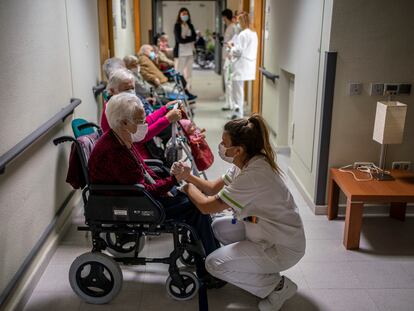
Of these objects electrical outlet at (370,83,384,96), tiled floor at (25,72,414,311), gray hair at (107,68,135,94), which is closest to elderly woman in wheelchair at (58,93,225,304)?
tiled floor at (25,72,414,311)

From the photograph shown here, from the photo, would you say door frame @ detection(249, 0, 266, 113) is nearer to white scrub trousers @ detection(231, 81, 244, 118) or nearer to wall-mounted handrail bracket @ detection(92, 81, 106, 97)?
white scrub trousers @ detection(231, 81, 244, 118)

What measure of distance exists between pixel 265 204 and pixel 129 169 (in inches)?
27.9

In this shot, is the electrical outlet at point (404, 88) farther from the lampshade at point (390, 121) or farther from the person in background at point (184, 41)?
the person in background at point (184, 41)

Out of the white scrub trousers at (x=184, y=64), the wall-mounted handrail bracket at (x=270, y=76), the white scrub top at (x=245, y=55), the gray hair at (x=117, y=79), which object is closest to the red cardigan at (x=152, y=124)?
the gray hair at (x=117, y=79)

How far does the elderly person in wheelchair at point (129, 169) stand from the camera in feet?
7.75

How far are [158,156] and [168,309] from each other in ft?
4.15

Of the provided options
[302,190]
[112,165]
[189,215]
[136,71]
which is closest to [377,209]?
[302,190]

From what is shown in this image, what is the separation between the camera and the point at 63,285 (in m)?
2.73

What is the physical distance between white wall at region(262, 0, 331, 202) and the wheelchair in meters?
1.65

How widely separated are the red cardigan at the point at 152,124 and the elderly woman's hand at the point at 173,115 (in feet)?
0.08

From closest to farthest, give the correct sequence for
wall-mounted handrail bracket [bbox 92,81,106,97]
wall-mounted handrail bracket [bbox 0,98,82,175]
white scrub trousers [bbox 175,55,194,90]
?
wall-mounted handrail bracket [bbox 0,98,82,175]
wall-mounted handrail bracket [bbox 92,81,106,97]
white scrub trousers [bbox 175,55,194,90]

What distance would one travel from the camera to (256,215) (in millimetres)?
2355

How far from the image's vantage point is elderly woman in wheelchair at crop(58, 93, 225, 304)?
2363mm

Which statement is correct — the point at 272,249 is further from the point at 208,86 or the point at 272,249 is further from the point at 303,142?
the point at 208,86
